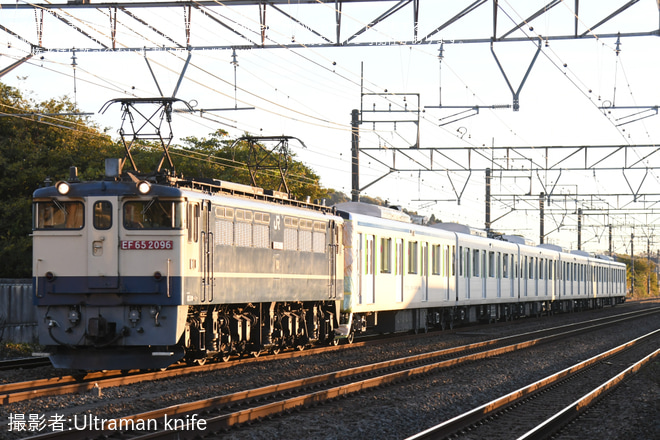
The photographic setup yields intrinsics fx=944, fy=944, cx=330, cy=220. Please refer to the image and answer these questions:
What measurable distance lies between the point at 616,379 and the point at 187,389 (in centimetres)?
809

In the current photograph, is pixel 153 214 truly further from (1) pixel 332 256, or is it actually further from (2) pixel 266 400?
(1) pixel 332 256

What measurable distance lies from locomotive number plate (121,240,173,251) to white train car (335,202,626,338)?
27.4 feet

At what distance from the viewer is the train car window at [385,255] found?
26.0 meters

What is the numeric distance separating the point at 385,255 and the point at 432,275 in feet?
13.9

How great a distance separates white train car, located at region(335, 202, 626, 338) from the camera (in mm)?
24609

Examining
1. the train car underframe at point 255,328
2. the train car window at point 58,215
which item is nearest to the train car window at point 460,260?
the train car underframe at point 255,328

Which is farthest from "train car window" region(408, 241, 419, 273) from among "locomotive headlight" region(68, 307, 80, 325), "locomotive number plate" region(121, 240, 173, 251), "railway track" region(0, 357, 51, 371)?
"locomotive headlight" region(68, 307, 80, 325)

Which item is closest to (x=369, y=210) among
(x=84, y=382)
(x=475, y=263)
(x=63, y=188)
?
(x=475, y=263)

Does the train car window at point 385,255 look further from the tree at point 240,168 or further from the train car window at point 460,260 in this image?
the tree at point 240,168

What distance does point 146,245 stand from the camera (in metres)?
15.9

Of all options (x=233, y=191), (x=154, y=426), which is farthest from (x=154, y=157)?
(x=154, y=426)

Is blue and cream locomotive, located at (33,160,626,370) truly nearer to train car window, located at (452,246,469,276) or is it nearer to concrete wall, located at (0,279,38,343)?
train car window, located at (452,246,469,276)

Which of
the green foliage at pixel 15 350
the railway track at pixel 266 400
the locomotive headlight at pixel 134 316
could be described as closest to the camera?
the railway track at pixel 266 400

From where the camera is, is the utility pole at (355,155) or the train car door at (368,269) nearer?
the train car door at (368,269)
